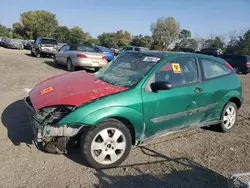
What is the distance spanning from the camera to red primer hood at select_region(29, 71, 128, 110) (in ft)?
10.9

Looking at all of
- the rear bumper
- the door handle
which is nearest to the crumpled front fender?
the door handle

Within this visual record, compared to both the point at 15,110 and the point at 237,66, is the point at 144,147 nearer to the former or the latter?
the point at 15,110

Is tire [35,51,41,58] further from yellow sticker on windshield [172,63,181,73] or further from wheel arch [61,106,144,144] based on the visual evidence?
wheel arch [61,106,144,144]

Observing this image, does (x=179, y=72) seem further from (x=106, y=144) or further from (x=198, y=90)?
(x=106, y=144)

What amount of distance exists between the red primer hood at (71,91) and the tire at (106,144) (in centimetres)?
42

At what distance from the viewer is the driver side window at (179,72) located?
3913 millimetres

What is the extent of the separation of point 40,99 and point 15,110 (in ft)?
7.71

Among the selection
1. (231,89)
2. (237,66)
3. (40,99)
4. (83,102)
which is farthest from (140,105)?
(237,66)

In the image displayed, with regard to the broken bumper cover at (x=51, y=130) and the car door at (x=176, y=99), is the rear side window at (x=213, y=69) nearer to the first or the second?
the car door at (x=176, y=99)

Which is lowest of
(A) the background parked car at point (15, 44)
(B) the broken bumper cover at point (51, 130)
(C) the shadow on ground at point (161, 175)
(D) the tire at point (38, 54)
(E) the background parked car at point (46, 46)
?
(C) the shadow on ground at point (161, 175)

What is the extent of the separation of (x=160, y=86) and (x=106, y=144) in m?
1.13

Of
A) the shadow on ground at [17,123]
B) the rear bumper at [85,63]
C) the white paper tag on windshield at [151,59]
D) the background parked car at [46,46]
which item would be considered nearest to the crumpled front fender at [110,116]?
the white paper tag on windshield at [151,59]

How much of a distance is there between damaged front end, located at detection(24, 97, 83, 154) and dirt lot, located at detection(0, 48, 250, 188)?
0.31 m

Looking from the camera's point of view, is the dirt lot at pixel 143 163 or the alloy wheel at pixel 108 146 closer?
the dirt lot at pixel 143 163
